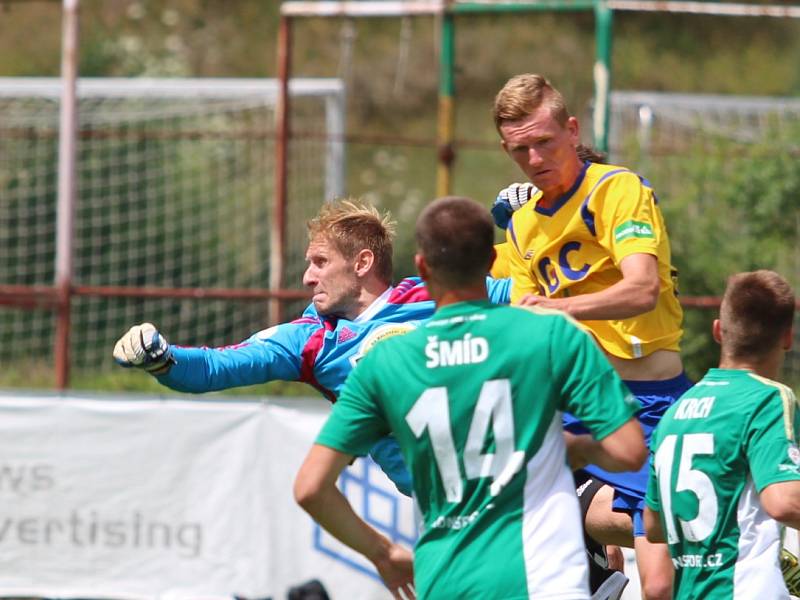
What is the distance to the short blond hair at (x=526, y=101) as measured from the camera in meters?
4.72

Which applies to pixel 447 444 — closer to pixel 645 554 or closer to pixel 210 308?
pixel 645 554

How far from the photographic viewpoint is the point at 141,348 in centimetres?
458

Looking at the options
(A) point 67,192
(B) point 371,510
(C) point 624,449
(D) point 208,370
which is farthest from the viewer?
(A) point 67,192

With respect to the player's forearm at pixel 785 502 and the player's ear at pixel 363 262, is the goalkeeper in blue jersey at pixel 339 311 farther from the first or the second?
the player's forearm at pixel 785 502

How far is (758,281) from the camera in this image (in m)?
4.18

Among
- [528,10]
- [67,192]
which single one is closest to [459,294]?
[528,10]

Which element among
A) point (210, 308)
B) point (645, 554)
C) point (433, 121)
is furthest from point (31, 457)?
point (433, 121)

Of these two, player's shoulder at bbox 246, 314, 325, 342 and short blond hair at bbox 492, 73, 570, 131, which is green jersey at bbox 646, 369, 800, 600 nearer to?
short blond hair at bbox 492, 73, 570, 131

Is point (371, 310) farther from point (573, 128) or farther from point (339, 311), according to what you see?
point (573, 128)

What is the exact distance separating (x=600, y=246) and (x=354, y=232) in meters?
0.91

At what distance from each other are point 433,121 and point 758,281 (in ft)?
63.4

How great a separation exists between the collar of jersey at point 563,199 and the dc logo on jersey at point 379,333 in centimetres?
62

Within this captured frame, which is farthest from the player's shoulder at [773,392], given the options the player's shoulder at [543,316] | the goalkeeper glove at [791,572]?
the goalkeeper glove at [791,572]

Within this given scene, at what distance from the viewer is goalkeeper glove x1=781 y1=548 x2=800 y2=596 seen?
4875 millimetres
